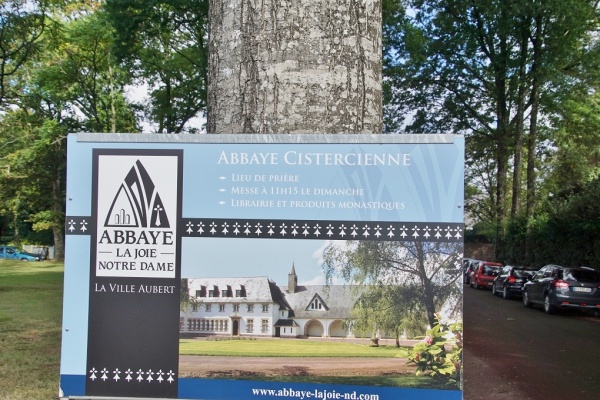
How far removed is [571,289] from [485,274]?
14638 mm

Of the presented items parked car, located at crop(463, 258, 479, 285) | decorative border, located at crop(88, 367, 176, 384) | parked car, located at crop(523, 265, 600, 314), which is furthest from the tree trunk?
parked car, located at crop(463, 258, 479, 285)

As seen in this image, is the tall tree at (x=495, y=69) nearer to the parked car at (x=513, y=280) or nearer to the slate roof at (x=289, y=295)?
the parked car at (x=513, y=280)

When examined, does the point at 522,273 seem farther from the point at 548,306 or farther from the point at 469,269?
A: the point at 469,269

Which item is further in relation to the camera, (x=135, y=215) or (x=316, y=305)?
(x=135, y=215)

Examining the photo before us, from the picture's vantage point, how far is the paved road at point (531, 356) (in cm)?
937

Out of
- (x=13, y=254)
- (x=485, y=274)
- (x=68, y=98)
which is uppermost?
(x=68, y=98)

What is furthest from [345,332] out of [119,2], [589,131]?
[589,131]

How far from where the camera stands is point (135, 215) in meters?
2.88

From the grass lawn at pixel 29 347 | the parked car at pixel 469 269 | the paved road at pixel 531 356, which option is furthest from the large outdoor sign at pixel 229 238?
the parked car at pixel 469 269

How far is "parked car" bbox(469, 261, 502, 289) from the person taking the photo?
1400 inches

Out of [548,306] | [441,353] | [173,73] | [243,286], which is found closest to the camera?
[441,353]

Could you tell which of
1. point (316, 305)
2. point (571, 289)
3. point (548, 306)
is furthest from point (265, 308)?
point (548, 306)

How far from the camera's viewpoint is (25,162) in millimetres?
37812

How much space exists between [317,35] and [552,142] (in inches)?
1475
